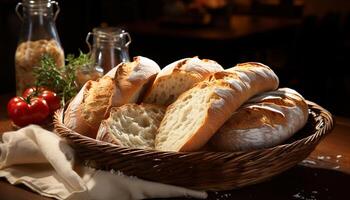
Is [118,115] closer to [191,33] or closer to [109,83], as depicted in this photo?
[109,83]

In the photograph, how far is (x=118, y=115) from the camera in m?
1.21

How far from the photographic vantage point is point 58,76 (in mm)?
1648

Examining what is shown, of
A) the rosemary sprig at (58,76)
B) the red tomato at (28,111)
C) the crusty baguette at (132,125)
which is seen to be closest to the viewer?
the crusty baguette at (132,125)

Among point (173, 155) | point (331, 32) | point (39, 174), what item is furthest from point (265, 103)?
point (331, 32)

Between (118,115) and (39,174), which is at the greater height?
(118,115)

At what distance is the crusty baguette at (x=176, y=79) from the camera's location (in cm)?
129

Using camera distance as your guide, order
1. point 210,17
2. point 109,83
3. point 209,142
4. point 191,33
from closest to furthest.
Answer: point 209,142, point 109,83, point 191,33, point 210,17

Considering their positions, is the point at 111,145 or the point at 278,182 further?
the point at 278,182

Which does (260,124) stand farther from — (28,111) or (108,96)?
(28,111)

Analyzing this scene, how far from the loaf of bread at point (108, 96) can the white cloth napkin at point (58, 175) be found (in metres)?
0.07

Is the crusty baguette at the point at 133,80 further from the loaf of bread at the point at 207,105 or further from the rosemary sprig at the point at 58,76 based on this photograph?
the rosemary sprig at the point at 58,76

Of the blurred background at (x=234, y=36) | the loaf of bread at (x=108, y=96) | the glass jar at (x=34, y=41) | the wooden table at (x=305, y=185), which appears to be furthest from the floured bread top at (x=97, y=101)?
the blurred background at (x=234, y=36)

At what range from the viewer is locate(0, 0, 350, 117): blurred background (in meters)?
3.60

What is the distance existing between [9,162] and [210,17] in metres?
2.76
